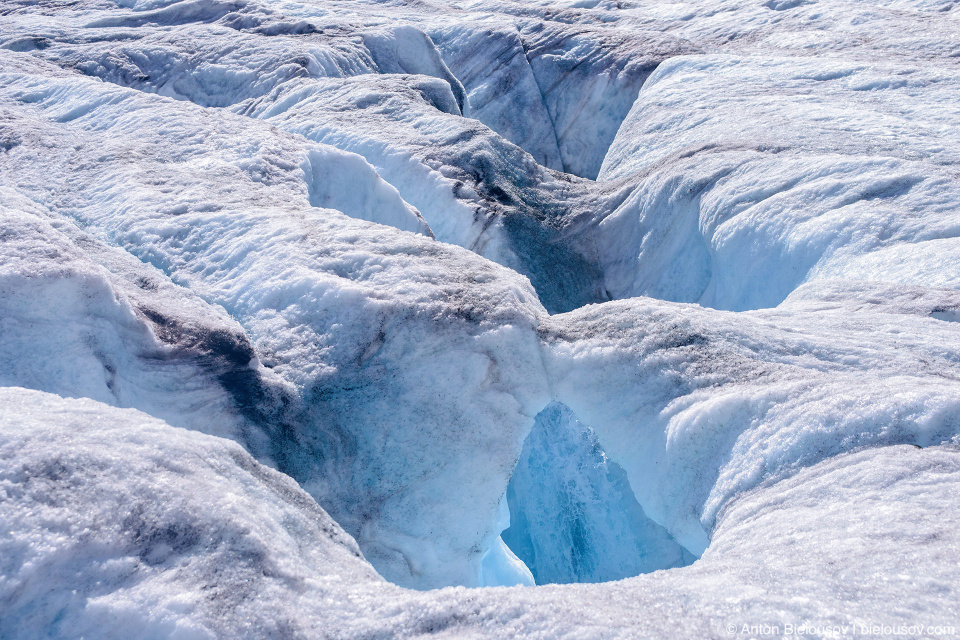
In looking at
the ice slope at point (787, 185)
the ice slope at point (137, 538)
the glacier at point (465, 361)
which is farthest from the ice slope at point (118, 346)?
the ice slope at point (787, 185)

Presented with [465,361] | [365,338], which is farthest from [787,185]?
[365,338]

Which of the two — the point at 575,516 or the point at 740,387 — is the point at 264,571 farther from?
the point at 575,516

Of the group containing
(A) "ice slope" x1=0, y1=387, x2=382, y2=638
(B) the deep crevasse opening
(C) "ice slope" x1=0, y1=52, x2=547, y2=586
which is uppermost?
(A) "ice slope" x1=0, y1=387, x2=382, y2=638

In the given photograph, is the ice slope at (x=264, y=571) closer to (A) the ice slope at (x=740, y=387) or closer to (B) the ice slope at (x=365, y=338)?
(A) the ice slope at (x=740, y=387)

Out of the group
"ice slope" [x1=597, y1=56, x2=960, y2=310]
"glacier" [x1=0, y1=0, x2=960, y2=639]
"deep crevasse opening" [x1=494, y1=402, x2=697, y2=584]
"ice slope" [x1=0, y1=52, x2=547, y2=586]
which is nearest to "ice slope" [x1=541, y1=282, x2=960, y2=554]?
"glacier" [x1=0, y1=0, x2=960, y2=639]

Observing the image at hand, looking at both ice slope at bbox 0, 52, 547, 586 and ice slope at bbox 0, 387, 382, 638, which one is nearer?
ice slope at bbox 0, 387, 382, 638

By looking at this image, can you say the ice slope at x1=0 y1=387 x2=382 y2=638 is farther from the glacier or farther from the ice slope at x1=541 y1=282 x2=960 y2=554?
the ice slope at x1=541 y1=282 x2=960 y2=554
